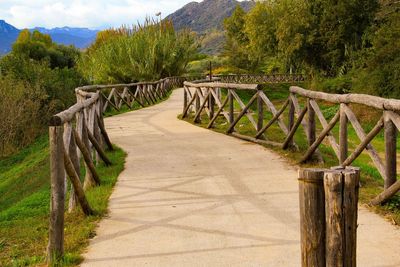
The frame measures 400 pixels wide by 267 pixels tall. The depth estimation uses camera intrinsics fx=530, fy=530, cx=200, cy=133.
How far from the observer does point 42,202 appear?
8.68m

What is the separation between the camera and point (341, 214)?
3322 millimetres

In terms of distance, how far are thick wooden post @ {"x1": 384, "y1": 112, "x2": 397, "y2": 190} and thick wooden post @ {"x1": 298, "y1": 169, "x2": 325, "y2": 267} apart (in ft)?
11.1

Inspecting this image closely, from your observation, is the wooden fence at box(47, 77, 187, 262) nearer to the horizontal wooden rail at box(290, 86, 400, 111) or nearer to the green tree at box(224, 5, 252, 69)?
the horizontal wooden rail at box(290, 86, 400, 111)

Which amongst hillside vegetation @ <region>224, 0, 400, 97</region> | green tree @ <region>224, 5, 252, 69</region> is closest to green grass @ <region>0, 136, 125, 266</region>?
hillside vegetation @ <region>224, 0, 400, 97</region>

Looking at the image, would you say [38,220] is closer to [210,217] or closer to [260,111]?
[210,217]

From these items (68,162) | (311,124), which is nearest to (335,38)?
(311,124)

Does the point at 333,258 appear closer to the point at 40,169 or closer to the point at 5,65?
the point at 40,169

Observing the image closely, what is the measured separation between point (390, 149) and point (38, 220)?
470 cm

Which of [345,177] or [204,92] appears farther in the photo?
[204,92]

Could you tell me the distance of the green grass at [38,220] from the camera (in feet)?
17.9

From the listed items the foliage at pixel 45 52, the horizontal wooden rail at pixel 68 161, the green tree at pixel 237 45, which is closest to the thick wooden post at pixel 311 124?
the horizontal wooden rail at pixel 68 161

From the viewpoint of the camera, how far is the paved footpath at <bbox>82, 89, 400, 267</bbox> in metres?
5.12

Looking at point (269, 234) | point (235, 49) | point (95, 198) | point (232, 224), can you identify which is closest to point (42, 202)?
point (95, 198)

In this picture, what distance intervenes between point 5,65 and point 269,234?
19320 millimetres
